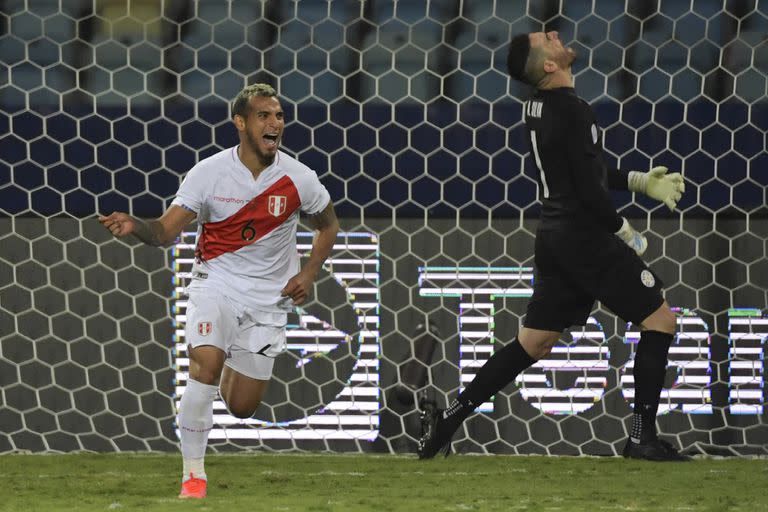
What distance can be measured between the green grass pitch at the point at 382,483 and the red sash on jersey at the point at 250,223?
2.31ft

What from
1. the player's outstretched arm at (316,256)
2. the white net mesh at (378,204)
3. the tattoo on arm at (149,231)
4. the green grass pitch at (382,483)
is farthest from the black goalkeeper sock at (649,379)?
the tattoo on arm at (149,231)

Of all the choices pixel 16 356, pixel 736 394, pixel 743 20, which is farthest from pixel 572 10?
pixel 16 356

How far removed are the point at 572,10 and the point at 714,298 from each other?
114cm

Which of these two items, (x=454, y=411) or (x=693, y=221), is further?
(x=693, y=221)

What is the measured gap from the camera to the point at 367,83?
4.37m

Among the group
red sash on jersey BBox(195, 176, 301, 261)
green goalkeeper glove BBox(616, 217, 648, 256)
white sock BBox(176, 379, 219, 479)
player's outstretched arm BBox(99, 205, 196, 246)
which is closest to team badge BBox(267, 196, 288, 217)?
red sash on jersey BBox(195, 176, 301, 261)

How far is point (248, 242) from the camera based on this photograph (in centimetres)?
369

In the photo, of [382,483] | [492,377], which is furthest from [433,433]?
[382,483]

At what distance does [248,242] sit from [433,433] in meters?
0.93

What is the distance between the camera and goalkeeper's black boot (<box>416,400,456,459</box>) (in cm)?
405

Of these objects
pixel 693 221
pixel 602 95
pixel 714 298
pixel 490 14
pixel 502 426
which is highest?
pixel 490 14

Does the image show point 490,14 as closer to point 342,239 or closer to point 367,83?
point 367,83

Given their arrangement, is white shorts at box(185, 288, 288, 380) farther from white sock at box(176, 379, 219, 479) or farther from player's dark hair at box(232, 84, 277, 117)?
player's dark hair at box(232, 84, 277, 117)

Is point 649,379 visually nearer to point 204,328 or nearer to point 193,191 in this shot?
point 204,328
